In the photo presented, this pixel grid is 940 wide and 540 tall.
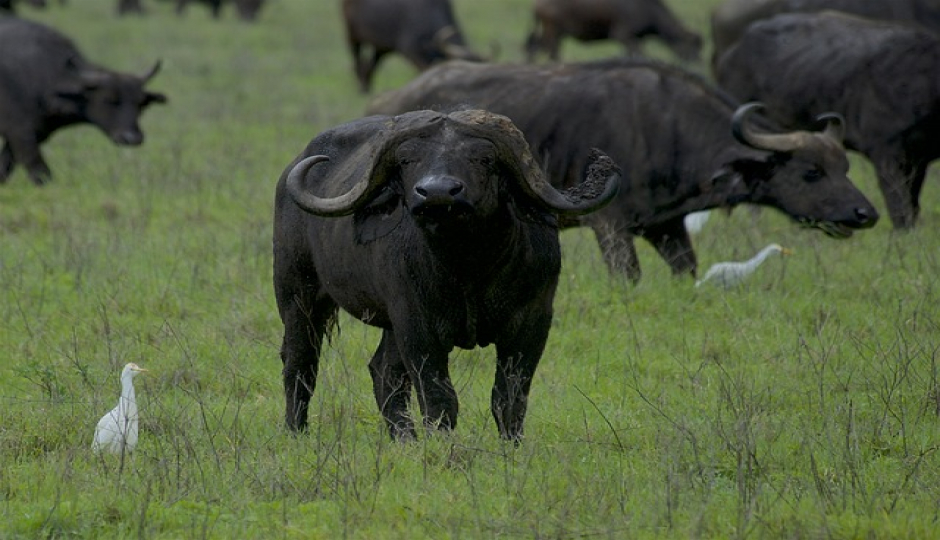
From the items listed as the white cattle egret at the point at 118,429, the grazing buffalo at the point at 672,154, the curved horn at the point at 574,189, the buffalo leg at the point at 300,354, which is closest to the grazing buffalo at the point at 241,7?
the grazing buffalo at the point at 672,154

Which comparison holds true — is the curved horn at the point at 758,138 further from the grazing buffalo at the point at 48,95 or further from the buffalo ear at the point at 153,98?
the buffalo ear at the point at 153,98

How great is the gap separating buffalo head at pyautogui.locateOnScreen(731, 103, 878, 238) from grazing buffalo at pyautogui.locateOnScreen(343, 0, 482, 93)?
1195 centimetres

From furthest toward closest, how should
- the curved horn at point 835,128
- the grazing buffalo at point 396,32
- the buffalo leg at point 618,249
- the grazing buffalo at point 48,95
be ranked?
the grazing buffalo at point 396,32 → the grazing buffalo at point 48,95 → the curved horn at point 835,128 → the buffalo leg at point 618,249

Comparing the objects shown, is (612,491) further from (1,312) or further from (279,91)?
(279,91)

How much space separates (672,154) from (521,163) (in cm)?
445

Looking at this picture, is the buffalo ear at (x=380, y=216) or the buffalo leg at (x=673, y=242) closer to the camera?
the buffalo ear at (x=380, y=216)

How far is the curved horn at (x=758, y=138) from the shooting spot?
959 centimetres

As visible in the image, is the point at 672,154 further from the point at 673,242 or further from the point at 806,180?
the point at 806,180

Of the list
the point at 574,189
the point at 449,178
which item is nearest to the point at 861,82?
the point at 574,189

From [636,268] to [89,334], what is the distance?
319cm

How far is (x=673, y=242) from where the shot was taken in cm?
982

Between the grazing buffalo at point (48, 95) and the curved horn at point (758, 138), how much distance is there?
646cm

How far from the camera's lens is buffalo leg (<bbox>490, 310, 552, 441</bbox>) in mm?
5762

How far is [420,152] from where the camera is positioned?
5.46m
